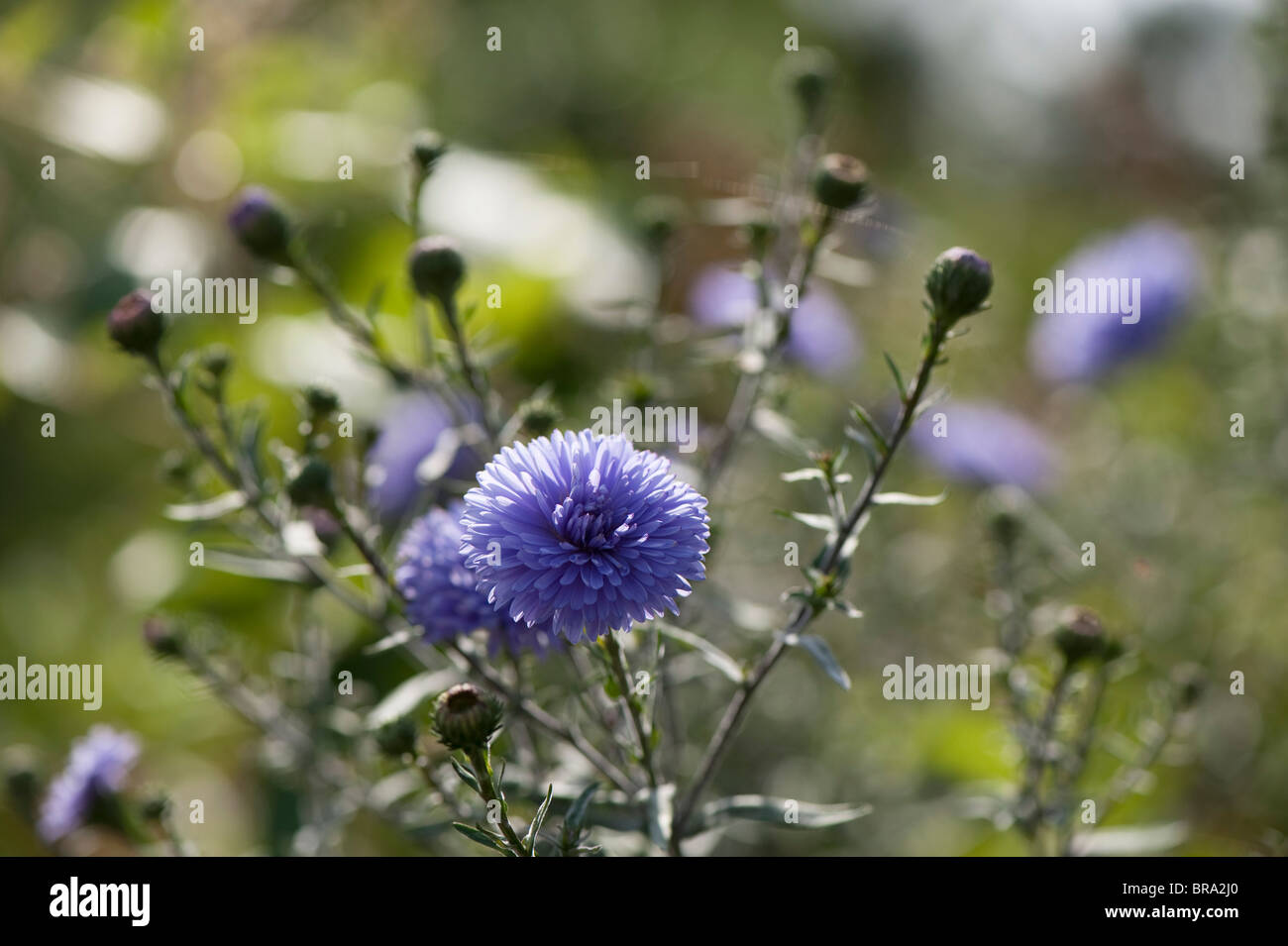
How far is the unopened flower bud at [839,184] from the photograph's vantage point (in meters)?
0.74

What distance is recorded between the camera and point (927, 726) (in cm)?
133

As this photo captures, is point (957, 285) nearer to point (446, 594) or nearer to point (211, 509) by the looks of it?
point (446, 594)

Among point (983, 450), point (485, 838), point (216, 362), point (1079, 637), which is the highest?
point (983, 450)

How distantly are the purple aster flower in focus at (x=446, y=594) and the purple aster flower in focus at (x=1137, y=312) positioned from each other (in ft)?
3.58

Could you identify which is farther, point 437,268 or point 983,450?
point 983,450

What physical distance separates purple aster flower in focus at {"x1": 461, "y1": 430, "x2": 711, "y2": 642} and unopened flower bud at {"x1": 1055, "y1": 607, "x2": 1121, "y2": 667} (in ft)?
1.07

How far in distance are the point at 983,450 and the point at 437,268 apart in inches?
32.6

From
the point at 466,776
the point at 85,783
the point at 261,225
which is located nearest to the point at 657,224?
the point at 261,225

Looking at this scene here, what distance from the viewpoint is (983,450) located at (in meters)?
1.35

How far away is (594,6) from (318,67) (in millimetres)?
1713

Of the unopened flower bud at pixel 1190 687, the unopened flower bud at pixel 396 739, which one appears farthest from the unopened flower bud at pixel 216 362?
the unopened flower bud at pixel 1190 687

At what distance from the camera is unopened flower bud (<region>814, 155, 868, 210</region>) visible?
2.43 ft

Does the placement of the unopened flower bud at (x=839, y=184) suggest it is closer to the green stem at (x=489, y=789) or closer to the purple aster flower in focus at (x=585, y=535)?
the purple aster flower in focus at (x=585, y=535)

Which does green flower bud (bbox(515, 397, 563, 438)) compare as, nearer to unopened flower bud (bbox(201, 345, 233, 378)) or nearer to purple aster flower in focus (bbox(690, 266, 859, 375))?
unopened flower bud (bbox(201, 345, 233, 378))
